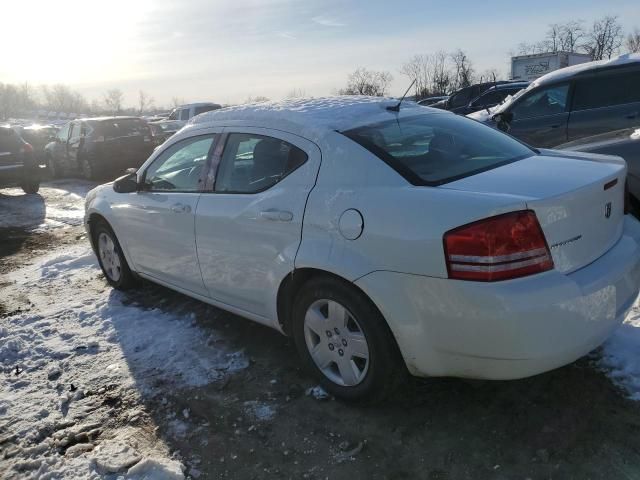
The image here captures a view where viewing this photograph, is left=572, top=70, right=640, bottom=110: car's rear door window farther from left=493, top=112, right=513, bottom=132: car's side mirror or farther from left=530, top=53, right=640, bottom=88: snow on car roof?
left=493, top=112, right=513, bottom=132: car's side mirror

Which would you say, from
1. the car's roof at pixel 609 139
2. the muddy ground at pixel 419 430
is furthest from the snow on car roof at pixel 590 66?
the muddy ground at pixel 419 430

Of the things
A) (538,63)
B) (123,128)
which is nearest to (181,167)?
(123,128)

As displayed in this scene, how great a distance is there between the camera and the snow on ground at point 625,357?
2982 millimetres

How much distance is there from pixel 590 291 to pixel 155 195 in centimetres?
314

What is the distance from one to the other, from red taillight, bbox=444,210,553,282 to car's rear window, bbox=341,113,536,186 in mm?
439

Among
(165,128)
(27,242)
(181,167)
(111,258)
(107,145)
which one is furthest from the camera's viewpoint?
(165,128)

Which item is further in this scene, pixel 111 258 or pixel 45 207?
pixel 45 207

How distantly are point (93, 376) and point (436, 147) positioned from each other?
2648mm

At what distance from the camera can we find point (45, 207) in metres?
11.0

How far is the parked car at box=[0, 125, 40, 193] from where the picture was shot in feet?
40.4

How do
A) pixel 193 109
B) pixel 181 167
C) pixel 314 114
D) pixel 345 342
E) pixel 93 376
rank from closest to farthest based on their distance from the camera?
pixel 345 342, pixel 314 114, pixel 93 376, pixel 181 167, pixel 193 109

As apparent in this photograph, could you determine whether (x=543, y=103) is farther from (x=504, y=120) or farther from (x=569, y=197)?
(x=569, y=197)

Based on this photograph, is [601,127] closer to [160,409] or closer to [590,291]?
[590,291]

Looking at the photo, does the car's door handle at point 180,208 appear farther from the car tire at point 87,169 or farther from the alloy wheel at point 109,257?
the car tire at point 87,169
